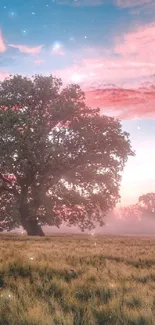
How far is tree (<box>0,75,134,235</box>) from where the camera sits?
3416 centimetres

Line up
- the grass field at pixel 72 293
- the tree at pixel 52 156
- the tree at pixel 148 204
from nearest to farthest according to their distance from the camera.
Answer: the grass field at pixel 72 293, the tree at pixel 52 156, the tree at pixel 148 204

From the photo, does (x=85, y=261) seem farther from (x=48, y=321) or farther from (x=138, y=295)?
(x=48, y=321)

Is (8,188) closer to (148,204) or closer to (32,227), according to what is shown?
(32,227)

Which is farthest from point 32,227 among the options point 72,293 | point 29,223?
point 72,293

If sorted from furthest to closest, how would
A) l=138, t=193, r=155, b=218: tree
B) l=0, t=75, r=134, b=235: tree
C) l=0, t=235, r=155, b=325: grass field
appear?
l=138, t=193, r=155, b=218: tree < l=0, t=75, r=134, b=235: tree < l=0, t=235, r=155, b=325: grass field

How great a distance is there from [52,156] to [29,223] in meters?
6.70

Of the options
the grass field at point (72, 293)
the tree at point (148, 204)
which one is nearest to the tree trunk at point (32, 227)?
the grass field at point (72, 293)

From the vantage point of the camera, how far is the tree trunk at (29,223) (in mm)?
36250

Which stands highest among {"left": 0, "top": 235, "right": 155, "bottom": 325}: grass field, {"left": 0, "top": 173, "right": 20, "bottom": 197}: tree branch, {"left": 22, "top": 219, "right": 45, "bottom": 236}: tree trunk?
{"left": 0, "top": 173, "right": 20, "bottom": 197}: tree branch

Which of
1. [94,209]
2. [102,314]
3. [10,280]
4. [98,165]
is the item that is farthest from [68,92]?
[102,314]

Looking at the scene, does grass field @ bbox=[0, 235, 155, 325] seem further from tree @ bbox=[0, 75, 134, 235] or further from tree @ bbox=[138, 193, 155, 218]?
tree @ bbox=[138, 193, 155, 218]

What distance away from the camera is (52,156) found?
34.2 metres

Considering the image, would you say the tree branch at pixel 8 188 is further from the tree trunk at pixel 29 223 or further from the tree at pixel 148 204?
the tree at pixel 148 204

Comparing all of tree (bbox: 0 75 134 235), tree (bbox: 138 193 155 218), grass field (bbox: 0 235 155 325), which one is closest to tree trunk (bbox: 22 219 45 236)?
tree (bbox: 0 75 134 235)
